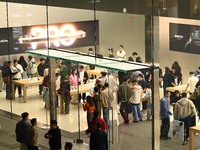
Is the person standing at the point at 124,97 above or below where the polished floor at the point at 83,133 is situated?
above

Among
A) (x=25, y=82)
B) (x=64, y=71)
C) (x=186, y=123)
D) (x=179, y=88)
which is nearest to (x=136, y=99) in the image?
(x=179, y=88)

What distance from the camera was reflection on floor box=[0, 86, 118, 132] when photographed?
1741 cm

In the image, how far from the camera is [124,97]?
16766 mm

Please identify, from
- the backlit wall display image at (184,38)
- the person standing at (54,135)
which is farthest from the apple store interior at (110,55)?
the person standing at (54,135)

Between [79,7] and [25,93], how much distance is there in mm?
5158

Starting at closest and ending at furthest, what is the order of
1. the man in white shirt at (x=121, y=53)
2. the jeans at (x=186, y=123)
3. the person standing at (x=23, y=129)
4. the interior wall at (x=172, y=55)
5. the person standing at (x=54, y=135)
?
the person standing at (x=54, y=135)
the person standing at (x=23, y=129)
the interior wall at (x=172, y=55)
the jeans at (x=186, y=123)
the man in white shirt at (x=121, y=53)

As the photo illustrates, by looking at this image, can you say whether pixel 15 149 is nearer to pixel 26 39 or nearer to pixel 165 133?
pixel 165 133

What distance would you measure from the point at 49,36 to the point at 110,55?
2706mm

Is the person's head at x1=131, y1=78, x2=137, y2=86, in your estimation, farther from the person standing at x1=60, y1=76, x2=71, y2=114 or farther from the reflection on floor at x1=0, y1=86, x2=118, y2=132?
the person standing at x1=60, y1=76, x2=71, y2=114

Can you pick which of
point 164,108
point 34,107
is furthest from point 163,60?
point 34,107

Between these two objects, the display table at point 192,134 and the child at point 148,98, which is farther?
the child at point 148,98

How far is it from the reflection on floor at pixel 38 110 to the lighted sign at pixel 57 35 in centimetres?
179

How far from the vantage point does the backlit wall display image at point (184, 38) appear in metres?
14.9

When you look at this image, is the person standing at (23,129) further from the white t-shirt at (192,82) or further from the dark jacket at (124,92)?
the white t-shirt at (192,82)
